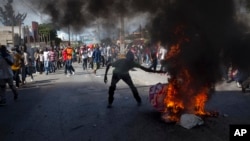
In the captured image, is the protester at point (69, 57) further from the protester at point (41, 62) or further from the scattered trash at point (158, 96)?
the scattered trash at point (158, 96)

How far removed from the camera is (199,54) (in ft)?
24.3

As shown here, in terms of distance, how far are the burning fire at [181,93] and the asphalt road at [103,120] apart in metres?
0.30

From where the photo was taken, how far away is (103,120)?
325 inches

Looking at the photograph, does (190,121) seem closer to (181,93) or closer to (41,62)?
(181,93)

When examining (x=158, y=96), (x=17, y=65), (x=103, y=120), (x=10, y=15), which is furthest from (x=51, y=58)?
(x=10, y=15)

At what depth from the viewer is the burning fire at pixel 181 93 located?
24.7 ft

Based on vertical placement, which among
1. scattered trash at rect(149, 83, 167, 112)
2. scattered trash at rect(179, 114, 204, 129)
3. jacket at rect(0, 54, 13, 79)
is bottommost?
scattered trash at rect(179, 114, 204, 129)

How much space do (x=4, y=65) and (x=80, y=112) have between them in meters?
3.60

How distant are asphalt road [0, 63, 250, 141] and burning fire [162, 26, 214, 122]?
0.30 metres

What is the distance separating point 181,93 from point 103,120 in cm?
177

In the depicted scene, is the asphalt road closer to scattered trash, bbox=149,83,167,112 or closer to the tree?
scattered trash, bbox=149,83,167,112

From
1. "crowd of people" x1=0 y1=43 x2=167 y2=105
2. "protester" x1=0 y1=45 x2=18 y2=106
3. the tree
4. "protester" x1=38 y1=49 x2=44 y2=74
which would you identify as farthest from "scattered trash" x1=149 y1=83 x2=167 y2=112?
"protester" x1=38 y1=49 x2=44 y2=74

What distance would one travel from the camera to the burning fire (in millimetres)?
7543

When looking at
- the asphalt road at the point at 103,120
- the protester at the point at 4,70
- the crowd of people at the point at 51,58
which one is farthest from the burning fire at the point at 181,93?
the crowd of people at the point at 51,58
